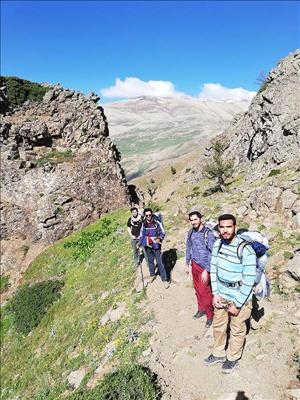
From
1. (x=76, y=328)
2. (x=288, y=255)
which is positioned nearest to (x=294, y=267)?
(x=288, y=255)

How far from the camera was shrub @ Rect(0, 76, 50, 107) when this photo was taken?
3596cm

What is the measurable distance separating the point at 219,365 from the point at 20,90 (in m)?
36.0

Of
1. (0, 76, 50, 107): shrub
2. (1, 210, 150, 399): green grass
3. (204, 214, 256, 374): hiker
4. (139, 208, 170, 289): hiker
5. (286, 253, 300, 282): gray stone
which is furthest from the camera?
(0, 76, 50, 107): shrub

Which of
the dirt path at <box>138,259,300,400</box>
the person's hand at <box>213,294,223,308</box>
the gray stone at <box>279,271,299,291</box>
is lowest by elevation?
the dirt path at <box>138,259,300,400</box>

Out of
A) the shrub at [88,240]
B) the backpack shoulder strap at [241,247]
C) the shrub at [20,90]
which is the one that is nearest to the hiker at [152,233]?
the backpack shoulder strap at [241,247]

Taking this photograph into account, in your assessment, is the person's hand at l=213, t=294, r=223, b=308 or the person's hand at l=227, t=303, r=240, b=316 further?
the person's hand at l=213, t=294, r=223, b=308

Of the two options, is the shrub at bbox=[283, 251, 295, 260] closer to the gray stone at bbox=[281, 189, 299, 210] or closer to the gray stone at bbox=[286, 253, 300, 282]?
the gray stone at bbox=[286, 253, 300, 282]

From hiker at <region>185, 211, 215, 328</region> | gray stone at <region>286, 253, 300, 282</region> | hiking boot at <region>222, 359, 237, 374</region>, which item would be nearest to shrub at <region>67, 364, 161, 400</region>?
hiking boot at <region>222, 359, 237, 374</region>

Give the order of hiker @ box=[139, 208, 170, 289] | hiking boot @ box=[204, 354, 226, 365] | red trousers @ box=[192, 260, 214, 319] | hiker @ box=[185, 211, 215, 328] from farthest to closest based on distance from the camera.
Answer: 1. hiker @ box=[139, 208, 170, 289]
2. red trousers @ box=[192, 260, 214, 319]
3. hiker @ box=[185, 211, 215, 328]
4. hiking boot @ box=[204, 354, 226, 365]

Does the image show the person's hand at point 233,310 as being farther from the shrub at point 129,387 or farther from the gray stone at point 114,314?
the gray stone at point 114,314

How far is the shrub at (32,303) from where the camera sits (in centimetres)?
1904

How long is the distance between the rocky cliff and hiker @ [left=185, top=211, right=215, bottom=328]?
63.4ft

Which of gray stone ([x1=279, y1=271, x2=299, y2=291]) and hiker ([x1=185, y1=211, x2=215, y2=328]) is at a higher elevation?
hiker ([x1=185, y1=211, x2=215, y2=328])

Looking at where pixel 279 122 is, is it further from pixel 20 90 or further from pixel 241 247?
pixel 20 90
